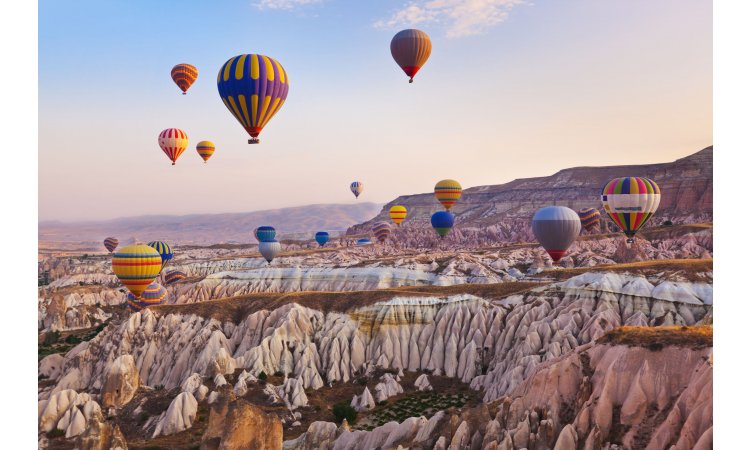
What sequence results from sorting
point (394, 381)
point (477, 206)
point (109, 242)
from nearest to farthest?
point (394, 381) → point (109, 242) → point (477, 206)

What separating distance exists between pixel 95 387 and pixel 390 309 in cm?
2778

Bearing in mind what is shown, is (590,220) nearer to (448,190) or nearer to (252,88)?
(448,190)

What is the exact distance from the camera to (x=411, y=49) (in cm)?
5300

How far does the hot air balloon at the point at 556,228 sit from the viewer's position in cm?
4875

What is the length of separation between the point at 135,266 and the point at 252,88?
73.7 feet

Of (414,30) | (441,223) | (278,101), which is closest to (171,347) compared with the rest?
(278,101)

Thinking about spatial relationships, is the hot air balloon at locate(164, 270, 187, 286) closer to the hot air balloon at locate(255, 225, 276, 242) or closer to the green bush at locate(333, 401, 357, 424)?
the hot air balloon at locate(255, 225, 276, 242)

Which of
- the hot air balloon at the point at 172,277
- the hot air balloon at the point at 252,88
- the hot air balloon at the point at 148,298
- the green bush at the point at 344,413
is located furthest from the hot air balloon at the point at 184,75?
the green bush at the point at 344,413

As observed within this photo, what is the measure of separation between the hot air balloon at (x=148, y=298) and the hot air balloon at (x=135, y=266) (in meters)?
16.9

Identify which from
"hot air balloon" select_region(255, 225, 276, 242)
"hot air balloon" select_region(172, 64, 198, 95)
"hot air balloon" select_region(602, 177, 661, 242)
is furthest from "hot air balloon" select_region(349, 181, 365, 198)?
"hot air balloon" select_region(602, 177, 661, 242)

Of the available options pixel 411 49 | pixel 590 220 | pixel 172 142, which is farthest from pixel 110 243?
pixel 590 220

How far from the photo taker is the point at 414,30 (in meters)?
53.4

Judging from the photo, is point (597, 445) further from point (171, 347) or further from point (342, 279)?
point (342, 279)

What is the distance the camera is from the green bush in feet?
119
